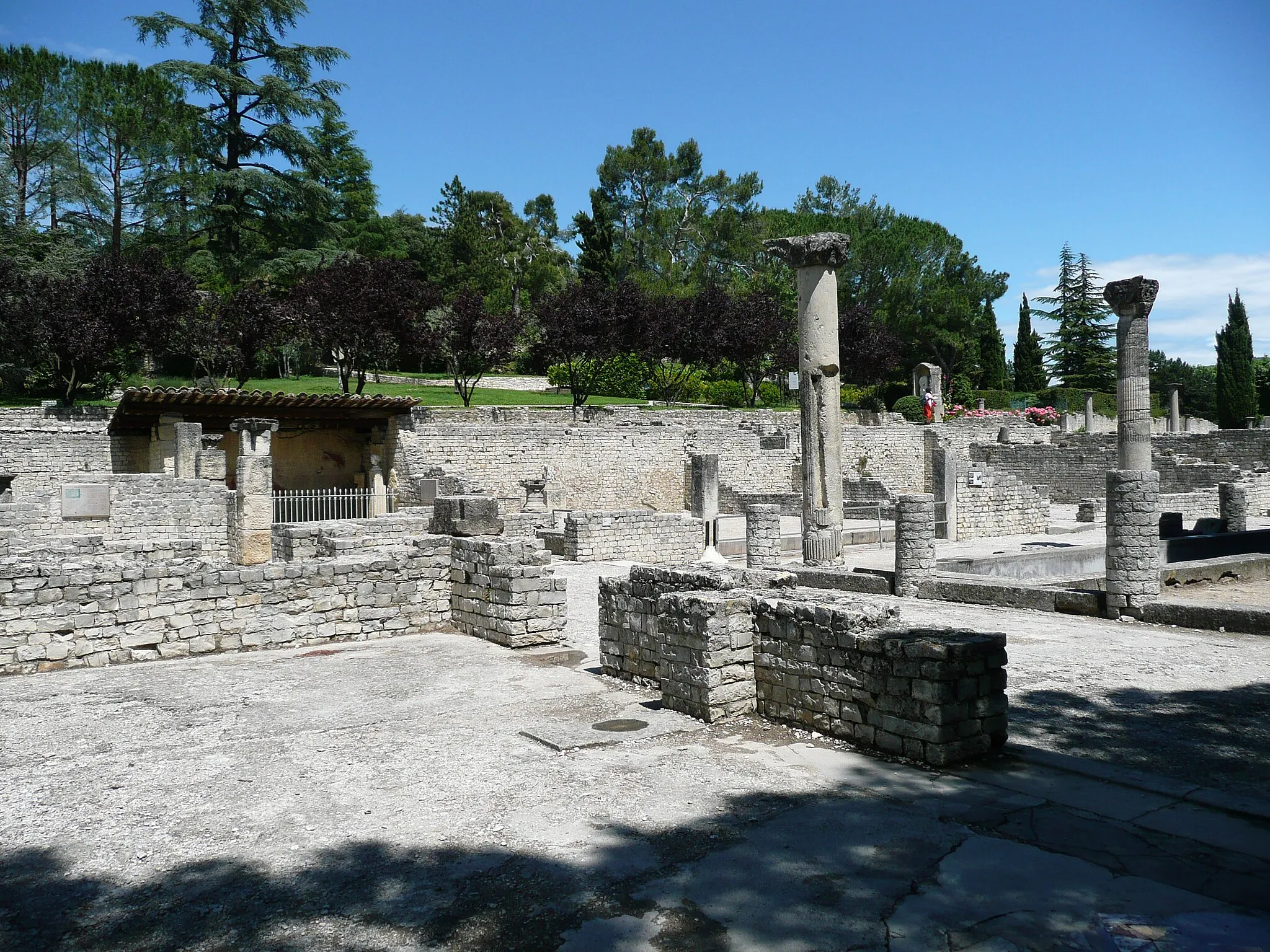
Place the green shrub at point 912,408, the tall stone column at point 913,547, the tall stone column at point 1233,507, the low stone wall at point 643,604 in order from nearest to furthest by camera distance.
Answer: the low stone wall at point 643,604
the tall stone column at point 913,547
the tall stone column at point 1233,507
the green shrub at point 912,408

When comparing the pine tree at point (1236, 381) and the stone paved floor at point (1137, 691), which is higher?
the pine tree at point (1236, 381)

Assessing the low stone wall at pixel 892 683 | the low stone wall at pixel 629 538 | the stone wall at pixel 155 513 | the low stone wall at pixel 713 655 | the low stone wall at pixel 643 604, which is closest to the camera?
the low stone wall at pixel 892 683

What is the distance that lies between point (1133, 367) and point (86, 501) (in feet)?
60.1

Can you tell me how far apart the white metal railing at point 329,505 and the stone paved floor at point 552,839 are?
1337 centimetres

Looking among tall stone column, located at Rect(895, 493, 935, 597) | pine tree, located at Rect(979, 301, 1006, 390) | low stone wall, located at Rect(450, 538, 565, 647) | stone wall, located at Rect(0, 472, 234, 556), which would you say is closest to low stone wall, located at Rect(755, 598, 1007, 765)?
low stone wall, located at Rect(450, 538, 565, 647)

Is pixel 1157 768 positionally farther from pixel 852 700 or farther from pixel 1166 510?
pixel 1166 510

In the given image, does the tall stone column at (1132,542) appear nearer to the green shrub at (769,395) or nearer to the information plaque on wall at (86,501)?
the information plaque on wall at (86,501)

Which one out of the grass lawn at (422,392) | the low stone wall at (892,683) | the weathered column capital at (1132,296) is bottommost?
the low stone wall at (892,683)

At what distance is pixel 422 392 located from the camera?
1540 inches

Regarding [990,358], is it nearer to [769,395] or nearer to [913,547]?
[769,395]

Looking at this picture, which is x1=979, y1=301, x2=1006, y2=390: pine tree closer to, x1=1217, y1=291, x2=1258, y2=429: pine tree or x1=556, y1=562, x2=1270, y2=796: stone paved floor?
x1=1217, y1=291, x2=1258, y2=429: pine tree

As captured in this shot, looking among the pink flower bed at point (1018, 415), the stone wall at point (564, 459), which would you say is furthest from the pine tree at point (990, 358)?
the stone wall at point (564, 459)

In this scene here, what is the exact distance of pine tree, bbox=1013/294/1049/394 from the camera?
5672 cm

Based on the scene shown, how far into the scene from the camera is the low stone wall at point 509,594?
31.6 ft
